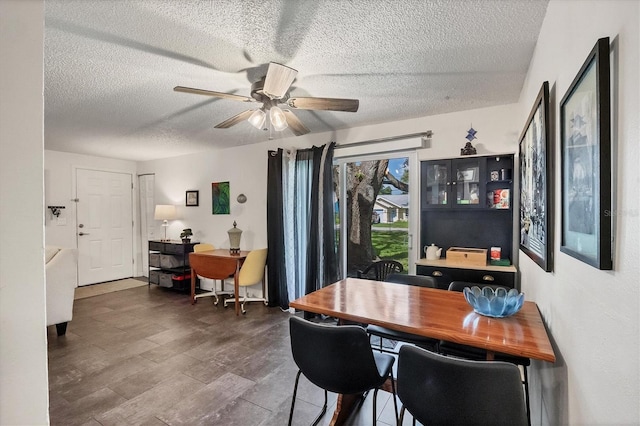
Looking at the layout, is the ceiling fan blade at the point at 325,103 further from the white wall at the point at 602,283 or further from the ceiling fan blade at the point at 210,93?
the white wall at the point at 602,283

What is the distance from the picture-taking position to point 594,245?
2.65ft

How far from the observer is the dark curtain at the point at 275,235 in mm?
3939

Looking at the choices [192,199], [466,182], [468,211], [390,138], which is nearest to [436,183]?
[466,182]

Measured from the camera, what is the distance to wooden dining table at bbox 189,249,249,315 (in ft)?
12.7

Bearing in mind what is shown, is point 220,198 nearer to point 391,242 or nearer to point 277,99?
point 391,242

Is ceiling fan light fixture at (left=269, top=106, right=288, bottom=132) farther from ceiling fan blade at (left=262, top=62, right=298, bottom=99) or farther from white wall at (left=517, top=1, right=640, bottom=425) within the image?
white wall at (left=517, top=1, right=640, bottom=425)

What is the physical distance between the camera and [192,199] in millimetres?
5152

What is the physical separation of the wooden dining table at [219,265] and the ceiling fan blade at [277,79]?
248 cm

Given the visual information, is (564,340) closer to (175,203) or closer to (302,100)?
(302,100)

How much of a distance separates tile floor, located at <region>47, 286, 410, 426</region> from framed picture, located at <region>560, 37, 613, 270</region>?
1.58 meters

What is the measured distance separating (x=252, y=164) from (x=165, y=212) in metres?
1.83

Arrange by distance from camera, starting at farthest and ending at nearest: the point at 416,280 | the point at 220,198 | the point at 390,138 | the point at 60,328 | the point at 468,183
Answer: the point at 220,198, the point at 390,138, the point at 60,328, the point at 468,183, the point at 416,280

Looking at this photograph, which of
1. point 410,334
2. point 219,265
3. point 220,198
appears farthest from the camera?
point 220,198

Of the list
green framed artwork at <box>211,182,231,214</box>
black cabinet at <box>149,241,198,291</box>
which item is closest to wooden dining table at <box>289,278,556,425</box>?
green framed artwork at <box>211,182,231,214</box>
